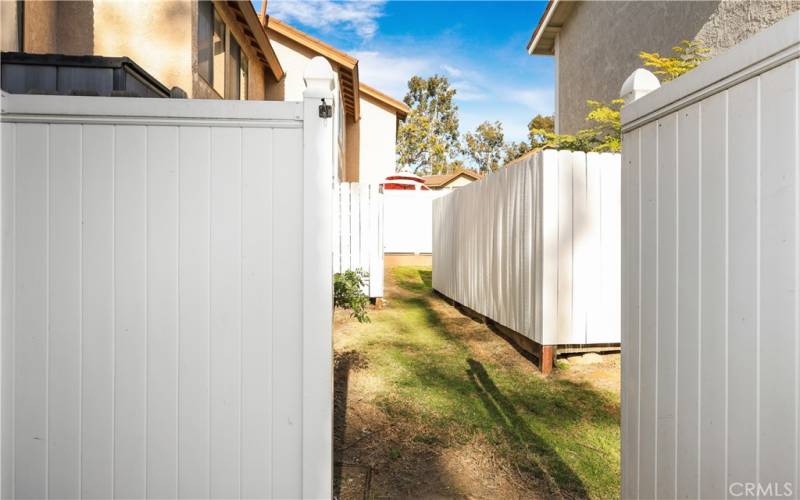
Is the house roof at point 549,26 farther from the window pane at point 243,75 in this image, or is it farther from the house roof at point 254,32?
the window pane at point 243,75

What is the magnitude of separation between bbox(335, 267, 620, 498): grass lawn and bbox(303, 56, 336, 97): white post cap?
6.82 feet

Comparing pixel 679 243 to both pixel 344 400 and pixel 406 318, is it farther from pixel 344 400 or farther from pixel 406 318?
pixel 406 318

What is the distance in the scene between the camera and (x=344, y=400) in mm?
3766

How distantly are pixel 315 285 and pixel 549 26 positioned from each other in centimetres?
1253

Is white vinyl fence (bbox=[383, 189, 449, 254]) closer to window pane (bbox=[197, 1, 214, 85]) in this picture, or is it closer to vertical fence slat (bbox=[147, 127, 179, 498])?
window pane (bbox=[197, 1, 214, 85])

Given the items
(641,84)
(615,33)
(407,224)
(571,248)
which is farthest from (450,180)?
(641,84)

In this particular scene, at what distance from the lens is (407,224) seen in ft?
49.3

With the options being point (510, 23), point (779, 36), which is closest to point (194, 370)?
point (779, 36)

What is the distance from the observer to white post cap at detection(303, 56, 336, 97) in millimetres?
1743

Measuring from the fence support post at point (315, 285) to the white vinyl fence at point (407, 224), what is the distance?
1317 centimetres

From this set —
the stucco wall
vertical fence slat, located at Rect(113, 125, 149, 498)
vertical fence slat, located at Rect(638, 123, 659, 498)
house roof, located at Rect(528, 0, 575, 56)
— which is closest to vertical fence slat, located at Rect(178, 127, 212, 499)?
vertical fence slat, located at Rect(113, 125, 149, 498)

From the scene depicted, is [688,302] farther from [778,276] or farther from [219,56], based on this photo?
[219,56]

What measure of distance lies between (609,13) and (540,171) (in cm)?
643

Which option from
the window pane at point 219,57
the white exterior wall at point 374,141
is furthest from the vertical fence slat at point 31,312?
the white exterior wall at point 374,141
